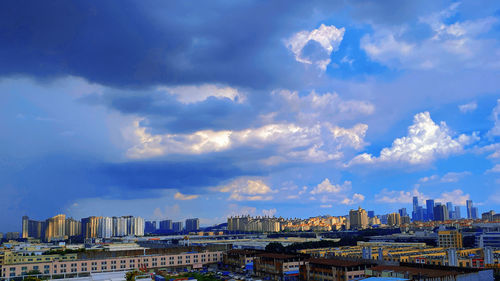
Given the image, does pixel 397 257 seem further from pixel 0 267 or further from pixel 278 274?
pixel 0 267

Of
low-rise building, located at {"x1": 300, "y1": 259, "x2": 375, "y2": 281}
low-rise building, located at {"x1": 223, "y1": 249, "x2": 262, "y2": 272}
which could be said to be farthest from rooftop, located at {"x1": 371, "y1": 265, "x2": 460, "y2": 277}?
low-rise building, located at {"x1": 223, "y1": 249, "x2": 262, "y2": 272}

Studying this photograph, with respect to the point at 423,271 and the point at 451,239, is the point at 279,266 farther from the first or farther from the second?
the point at 451,239

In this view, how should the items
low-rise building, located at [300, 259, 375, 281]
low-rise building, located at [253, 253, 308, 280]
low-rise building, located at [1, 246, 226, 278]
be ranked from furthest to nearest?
low-rise building, located at [1, 246, 226, 278]
low-rise building, located at [253, 253, 308, 280]
low-rise building, located at [300, 259, 375, 281]

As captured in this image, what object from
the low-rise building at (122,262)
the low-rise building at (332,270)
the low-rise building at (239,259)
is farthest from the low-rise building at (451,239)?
the low-rise building at (332,270)

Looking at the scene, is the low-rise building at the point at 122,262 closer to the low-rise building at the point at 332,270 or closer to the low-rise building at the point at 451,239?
the low-rise building at the point at 332,270

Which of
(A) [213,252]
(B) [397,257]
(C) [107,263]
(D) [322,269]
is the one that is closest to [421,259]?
(B) [397,257]

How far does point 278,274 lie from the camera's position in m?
58.2

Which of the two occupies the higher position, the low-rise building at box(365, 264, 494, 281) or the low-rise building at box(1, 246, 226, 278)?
the low-rise building at box(365, 264, 494, 281)

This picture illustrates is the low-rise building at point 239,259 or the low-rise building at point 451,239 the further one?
the low-rise building at point 451,239

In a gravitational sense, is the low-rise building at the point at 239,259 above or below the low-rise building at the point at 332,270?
below

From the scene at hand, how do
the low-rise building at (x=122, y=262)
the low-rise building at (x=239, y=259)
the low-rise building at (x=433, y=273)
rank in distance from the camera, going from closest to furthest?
1. the low-rise building at (x=433, y=273)
2. the low-rise building at (x=122, y=262)
3. the low-rise building at (x=239, y=259)

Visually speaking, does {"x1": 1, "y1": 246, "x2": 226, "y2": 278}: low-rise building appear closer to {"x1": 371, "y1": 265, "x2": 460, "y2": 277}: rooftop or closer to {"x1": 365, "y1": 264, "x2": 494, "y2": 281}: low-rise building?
{"x1": 365, "y1": 264, "x2": 494, "y2": 281}: low-rise building

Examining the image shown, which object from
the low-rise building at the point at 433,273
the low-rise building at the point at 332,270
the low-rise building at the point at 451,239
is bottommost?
the low-rise building at the point at 451,239

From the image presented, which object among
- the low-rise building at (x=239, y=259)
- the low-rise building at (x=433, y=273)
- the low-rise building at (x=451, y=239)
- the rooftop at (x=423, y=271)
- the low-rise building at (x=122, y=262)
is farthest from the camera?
the low-rise building at (x=451, y=239)
